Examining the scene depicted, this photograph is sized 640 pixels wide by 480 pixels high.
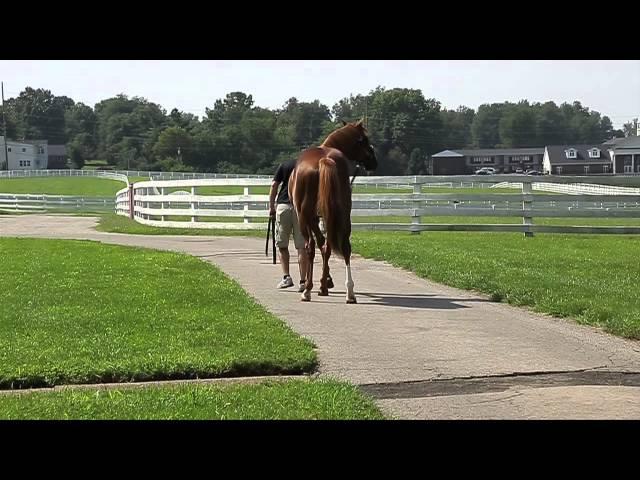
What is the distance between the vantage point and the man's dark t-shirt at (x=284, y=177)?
10.2 meters

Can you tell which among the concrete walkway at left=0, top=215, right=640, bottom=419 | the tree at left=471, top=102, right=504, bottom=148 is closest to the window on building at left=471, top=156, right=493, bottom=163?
the tree at left=471, top=102, right=504, bottom=148

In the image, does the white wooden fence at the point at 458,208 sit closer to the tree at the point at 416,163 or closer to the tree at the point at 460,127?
the tree at the point at 416,163

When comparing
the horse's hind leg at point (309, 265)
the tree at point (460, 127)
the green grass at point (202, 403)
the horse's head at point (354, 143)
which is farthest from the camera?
the tree at point (460, 127)

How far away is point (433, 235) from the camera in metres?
Answer: 18.7

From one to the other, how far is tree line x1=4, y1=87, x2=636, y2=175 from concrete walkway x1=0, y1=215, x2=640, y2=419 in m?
13.3

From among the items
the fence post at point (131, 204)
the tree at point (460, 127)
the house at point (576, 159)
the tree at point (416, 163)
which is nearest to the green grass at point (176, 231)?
the fence post at point (131, 204)

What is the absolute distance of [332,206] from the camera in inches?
344

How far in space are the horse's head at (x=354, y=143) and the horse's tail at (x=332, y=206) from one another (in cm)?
116

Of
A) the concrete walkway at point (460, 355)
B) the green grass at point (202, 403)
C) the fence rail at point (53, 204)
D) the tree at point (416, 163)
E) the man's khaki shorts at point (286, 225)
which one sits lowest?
the concrete walkway at point (460, 355)

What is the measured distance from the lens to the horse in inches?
345

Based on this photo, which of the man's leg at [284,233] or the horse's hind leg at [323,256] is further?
the man's leg at [284,233]

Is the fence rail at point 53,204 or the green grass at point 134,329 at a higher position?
the fence rail at point 53,204

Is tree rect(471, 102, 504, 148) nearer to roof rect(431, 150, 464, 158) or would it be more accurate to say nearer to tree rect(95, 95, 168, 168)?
roof rect(431, 150, 464, 158)
